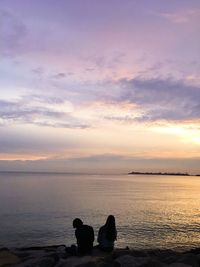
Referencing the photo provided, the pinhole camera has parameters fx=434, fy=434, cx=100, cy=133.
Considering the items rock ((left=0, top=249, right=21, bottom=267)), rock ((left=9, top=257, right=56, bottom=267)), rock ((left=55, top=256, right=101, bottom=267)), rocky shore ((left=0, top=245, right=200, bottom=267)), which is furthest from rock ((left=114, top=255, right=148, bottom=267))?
rock ((left=0, top=249, right=21, bottom=267))

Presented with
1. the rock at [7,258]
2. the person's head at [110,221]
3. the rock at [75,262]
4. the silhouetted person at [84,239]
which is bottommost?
the rock at [7,258]

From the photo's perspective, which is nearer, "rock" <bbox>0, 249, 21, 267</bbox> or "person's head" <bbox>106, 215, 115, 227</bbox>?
"rock" <bbox>0, 249, 21, 267</bbox>

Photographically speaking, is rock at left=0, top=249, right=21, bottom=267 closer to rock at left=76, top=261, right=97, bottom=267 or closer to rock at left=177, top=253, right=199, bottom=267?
rock at left=76, top=261, right=97, bottom=267

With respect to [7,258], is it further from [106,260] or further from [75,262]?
[106,260]

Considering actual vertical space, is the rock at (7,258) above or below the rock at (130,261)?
below

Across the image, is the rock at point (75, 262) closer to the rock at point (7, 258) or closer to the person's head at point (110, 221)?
the rock at point (7, 258)

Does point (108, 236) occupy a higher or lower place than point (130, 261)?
higher

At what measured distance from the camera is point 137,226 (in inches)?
1571

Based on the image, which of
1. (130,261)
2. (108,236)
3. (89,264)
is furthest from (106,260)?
(108,236)

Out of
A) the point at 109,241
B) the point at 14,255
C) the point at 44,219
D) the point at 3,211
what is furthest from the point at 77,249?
the point at 3,211

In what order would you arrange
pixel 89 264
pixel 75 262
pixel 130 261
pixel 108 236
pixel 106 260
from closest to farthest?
pixel 89 264 < pixel 130 261 < pixel 75 262 < pixel 106 260 < pixel 108 236

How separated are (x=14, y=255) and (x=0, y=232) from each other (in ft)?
60.8

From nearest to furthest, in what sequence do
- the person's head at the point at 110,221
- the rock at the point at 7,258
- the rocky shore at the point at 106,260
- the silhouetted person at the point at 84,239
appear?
the rocky shore at the point at 106,260, the rock at the point at 7,258, the silhouetted person at the point at 84,239, the person's head at the point at 110,221

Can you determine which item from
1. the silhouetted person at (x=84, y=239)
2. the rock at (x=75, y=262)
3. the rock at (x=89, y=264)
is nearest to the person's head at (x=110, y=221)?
the silhouetted person at (x=84, y=239)
